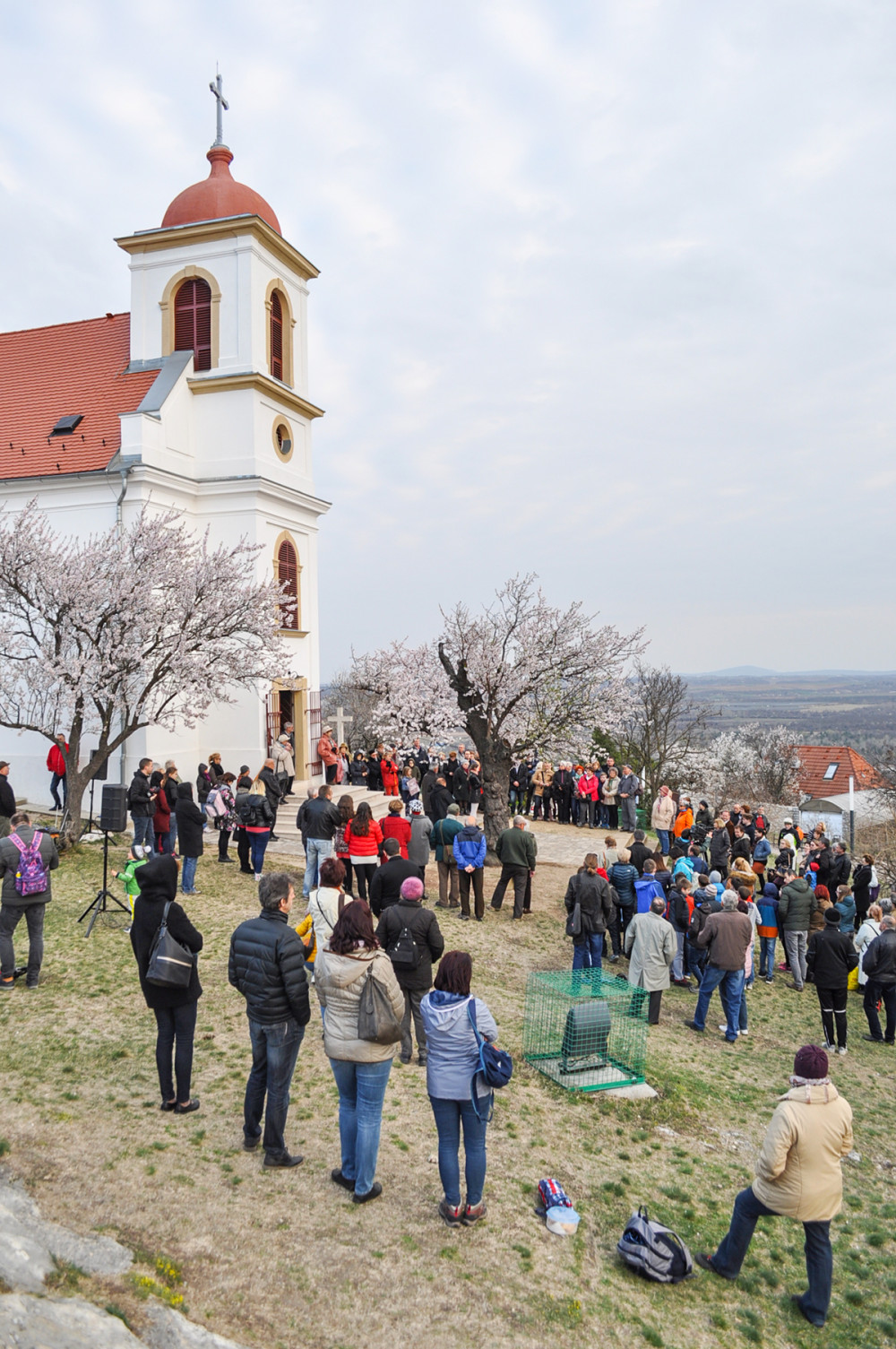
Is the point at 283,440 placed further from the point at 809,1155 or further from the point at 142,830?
the point at 809,1155

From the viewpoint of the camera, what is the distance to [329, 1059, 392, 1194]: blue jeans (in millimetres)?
5441

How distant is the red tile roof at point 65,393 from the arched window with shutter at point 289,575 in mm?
5133

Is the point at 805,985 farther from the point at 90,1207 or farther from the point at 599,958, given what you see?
the point at 90,1207

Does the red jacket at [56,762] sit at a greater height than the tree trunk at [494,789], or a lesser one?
greater

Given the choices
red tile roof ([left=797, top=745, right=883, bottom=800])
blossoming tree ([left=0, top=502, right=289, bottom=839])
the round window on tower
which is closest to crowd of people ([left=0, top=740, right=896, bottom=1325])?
blossoming tree ([left=0, top=502, right=289, bottom=839])

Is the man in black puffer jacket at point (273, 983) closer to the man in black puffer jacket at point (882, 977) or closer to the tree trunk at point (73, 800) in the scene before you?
the man in black puffer jacket at point (882, 977)

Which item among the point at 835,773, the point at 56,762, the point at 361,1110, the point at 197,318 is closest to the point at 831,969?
the point at 361,1110

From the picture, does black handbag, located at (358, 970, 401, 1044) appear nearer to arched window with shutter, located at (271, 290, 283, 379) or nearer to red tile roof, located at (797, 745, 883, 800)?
arched window with shutter, located at (271, 290, 283, 379)

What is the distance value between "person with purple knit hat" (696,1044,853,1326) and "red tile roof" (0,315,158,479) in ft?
68.6

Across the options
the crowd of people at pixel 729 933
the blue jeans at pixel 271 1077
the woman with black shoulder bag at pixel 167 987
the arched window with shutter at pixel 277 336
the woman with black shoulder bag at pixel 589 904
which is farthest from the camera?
the arched window with shutter at pixel 277 336

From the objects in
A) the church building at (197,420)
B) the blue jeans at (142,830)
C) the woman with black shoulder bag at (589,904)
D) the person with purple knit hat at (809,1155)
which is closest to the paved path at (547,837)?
the church building at (197,420)

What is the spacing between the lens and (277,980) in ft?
18.5

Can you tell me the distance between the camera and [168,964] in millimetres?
6113

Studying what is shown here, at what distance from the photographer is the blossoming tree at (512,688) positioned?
1931 cm
